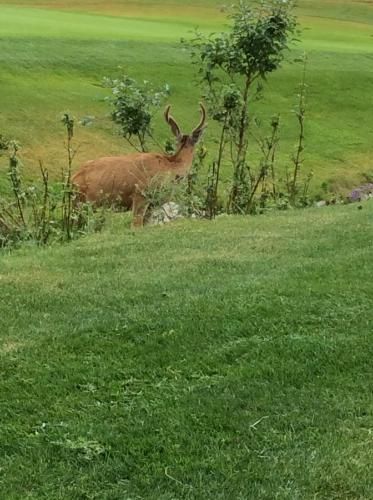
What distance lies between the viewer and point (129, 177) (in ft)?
33.2

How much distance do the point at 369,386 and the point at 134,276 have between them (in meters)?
2.60

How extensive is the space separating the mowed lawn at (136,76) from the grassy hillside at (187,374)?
24.2 ft

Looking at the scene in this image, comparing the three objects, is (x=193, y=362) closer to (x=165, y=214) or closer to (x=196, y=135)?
(x=165, y=214)

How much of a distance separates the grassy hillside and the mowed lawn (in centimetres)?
738

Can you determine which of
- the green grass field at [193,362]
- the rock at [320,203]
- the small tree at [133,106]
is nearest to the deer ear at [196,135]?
the green grass field at [193,362]

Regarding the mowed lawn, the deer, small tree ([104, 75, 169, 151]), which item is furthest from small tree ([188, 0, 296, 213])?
the mowed lawn

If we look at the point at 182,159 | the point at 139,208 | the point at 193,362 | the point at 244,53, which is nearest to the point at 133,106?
the point at 244,53

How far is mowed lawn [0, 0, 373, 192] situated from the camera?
17.5 metres

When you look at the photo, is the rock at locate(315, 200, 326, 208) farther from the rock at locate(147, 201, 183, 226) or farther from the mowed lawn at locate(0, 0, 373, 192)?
the rock at locate(147, 201, 183, 226)

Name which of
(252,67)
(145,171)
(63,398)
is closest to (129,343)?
(63,398)

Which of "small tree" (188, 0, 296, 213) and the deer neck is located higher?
"small tree" (188, 0, 296, 213)

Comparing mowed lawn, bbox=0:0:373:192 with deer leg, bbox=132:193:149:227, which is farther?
mowed lawn, bbox=0:0:373:192

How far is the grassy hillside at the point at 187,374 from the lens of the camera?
→ 4078 millimetres

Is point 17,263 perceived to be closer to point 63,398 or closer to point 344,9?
point 63,398
